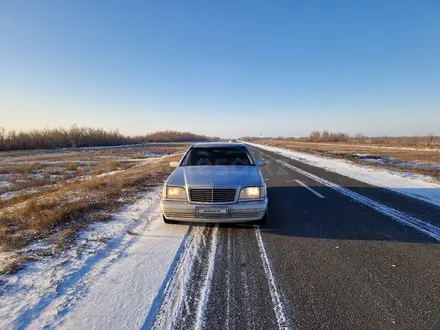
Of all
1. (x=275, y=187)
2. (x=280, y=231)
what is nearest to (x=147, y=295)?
(x=280, y=231)

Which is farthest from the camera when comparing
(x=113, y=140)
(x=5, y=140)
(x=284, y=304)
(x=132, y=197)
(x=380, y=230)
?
(x=113, y=140)

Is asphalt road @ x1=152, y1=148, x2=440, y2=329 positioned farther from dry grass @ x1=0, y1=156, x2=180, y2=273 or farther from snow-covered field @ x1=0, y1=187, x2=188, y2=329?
dry grass @ x1=0, y1=156, x2=180, y2=273

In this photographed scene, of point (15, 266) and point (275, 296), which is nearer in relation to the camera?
point (275, 296)

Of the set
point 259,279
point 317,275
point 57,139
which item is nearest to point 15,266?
point 259,279

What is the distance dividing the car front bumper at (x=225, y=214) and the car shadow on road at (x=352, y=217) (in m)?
0.55

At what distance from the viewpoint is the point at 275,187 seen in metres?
9.23

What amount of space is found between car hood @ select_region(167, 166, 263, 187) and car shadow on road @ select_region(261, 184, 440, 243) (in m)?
1.02

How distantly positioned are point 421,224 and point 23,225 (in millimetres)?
7828

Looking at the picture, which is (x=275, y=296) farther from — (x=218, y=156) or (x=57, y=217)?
(x=57, y=217)

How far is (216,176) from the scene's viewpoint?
482 centimetres

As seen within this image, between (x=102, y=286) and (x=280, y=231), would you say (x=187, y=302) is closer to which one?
(x=102, y=286)

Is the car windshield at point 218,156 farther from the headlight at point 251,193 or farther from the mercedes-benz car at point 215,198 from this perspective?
the headlight at point 251,193

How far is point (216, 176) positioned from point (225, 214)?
81 centimetres

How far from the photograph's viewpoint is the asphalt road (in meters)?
2.38
